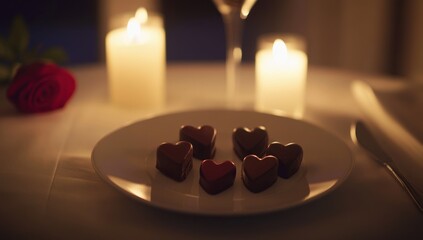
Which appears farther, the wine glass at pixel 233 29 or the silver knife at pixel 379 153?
the wine glass at pixel 233 29

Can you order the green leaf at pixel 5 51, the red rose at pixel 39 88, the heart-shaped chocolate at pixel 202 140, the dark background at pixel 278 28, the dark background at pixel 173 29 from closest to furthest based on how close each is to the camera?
1. the heart-shaped chocolate at pixel 202 140
2. the red rose at pixel 39 88
3. the green leaf at pixel 5 51
4. the dark background at pixel 278 28
5. the dark background at pixel 173 29

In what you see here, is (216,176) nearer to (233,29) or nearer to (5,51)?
(233,29)

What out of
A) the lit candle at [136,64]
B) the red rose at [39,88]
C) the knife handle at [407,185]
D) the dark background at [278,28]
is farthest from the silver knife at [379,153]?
the dark background at [278,28]

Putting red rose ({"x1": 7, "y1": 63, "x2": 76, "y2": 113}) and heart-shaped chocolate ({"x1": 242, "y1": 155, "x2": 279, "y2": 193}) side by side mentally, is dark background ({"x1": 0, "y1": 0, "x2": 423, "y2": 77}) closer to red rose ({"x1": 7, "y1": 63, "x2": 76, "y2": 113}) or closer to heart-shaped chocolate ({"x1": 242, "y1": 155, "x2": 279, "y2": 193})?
red rose ({"x1": 7, "y1": 63, "x2": 76, "y2": 113})

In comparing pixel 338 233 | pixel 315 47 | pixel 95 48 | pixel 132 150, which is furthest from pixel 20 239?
pixel 95 48

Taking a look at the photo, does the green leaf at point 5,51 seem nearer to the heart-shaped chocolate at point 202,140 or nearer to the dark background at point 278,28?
the heart-shaped chocolate at point 202,140

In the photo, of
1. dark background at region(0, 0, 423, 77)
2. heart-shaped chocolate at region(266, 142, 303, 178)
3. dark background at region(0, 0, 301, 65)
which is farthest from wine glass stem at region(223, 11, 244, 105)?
dark background at region(0, 0, 301, 65)
